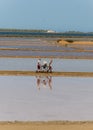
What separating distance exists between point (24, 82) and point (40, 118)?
8687mm

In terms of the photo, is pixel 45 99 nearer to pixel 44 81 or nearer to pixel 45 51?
pixel 44 81

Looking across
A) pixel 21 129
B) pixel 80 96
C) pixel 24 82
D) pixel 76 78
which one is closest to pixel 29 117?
pixel 21 129

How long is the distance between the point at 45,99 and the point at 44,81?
582 cm

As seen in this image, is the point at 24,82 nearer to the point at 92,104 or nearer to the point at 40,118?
the point at 92,104

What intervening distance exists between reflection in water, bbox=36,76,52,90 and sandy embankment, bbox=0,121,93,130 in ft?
26.0

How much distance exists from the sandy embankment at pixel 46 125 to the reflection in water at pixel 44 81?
26.0 ft

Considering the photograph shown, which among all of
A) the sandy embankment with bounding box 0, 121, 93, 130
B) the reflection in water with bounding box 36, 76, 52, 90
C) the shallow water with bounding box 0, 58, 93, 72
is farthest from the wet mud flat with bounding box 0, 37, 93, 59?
the sandy embankment with bounding box 0, 121, 93, 130

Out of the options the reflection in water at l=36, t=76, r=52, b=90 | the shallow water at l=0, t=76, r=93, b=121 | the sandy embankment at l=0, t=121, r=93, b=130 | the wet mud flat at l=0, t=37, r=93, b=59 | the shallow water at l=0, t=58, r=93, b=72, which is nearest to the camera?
the sandy embankment at l=0, t=121, r=93, b=130

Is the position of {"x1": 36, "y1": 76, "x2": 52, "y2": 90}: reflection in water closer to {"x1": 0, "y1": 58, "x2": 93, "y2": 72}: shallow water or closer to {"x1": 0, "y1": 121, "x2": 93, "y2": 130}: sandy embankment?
{"x1": 0, "y1": 58, "x2": 93, "y2": 72}: shallow water

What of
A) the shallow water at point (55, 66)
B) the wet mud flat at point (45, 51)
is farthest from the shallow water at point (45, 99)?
the wet mud flat at point (45, 51)

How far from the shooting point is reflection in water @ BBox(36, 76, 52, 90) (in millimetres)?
22556

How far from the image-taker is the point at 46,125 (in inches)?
536

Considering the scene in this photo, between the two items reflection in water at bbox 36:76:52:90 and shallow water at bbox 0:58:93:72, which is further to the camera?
shallow water at bbox 0:58:93:72

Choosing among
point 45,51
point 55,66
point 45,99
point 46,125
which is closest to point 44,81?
point 45,99
